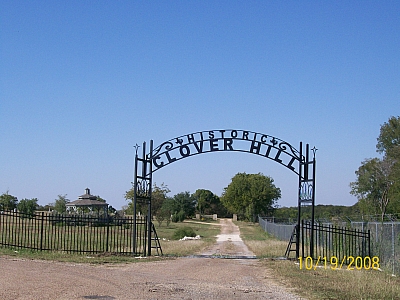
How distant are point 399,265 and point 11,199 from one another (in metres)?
58.9

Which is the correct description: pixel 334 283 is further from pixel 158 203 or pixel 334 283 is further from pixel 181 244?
pixel 158 203

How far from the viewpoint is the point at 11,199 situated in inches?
2704

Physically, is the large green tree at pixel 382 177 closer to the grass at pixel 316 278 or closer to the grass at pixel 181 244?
the grass at pixel 181 244

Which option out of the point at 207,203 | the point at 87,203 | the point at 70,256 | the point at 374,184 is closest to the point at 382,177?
the point at 374,184

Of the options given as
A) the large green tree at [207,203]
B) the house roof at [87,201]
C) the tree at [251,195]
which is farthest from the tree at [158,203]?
the large green tree at [207,203]

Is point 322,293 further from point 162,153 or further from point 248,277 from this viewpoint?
point 162,153

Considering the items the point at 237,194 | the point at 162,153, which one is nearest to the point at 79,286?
the point at 162,153

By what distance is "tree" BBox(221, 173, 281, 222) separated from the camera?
9578 cm

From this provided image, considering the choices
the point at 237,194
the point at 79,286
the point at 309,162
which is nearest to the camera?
the point at 79,286

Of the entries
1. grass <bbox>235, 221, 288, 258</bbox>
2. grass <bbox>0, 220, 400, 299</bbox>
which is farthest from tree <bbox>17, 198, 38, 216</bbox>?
grass <bbox>0, 220, 400, 299</bbox>

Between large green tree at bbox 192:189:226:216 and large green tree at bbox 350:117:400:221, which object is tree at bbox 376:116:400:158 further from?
large green tree at bbox 192:189:226:216
